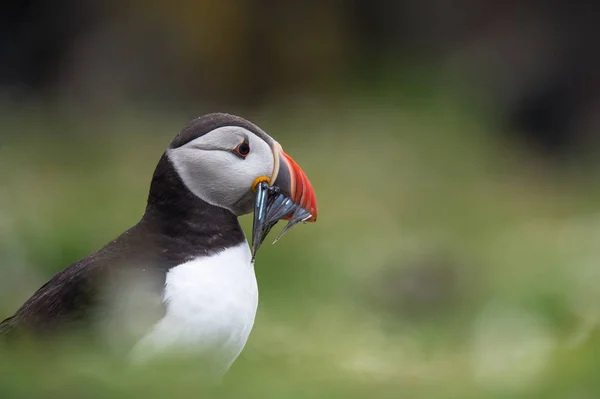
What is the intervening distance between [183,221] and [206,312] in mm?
393

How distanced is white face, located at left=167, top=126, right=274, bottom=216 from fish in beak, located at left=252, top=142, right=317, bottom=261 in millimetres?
39

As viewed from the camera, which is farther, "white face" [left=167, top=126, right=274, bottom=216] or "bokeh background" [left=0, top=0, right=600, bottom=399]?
"bokeh background" [left=0, top=0, right=600, bottom=399]

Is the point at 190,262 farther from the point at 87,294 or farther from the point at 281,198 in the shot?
the point at 281,198

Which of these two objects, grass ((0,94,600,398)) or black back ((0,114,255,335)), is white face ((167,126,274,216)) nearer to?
black back ((0,114,255,335))

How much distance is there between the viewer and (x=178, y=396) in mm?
3066

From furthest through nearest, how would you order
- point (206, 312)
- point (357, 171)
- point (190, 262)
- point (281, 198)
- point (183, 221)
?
point (357, 171)
point (281, 198)
point (183, 221)
point (190, 262)
point (206, 312)

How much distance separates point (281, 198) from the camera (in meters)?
3.87

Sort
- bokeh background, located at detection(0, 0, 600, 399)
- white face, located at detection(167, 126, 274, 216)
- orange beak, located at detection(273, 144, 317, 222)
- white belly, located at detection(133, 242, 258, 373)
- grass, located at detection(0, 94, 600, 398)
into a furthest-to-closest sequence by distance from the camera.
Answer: bokeh background, located at detection(0, 0, 600, 399), orange beak, located at detection(273, 144, 317, 222), white face, located at detection(167, 126, 274, 216), grass, located at detection(0, 94, 600, 398), white belly, located at detection(133, 242, 258, 373)

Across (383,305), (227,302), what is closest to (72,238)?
(383,305)

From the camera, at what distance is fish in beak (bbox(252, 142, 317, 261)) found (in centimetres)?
381

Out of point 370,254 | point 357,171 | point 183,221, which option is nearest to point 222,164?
point 183,221

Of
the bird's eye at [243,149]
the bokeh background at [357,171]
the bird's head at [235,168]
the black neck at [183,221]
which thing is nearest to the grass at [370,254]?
the bokeh background at [357,171]

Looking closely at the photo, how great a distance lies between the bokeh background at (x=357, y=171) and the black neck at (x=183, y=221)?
405 mm

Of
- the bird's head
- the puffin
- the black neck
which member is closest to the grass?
the puffin
